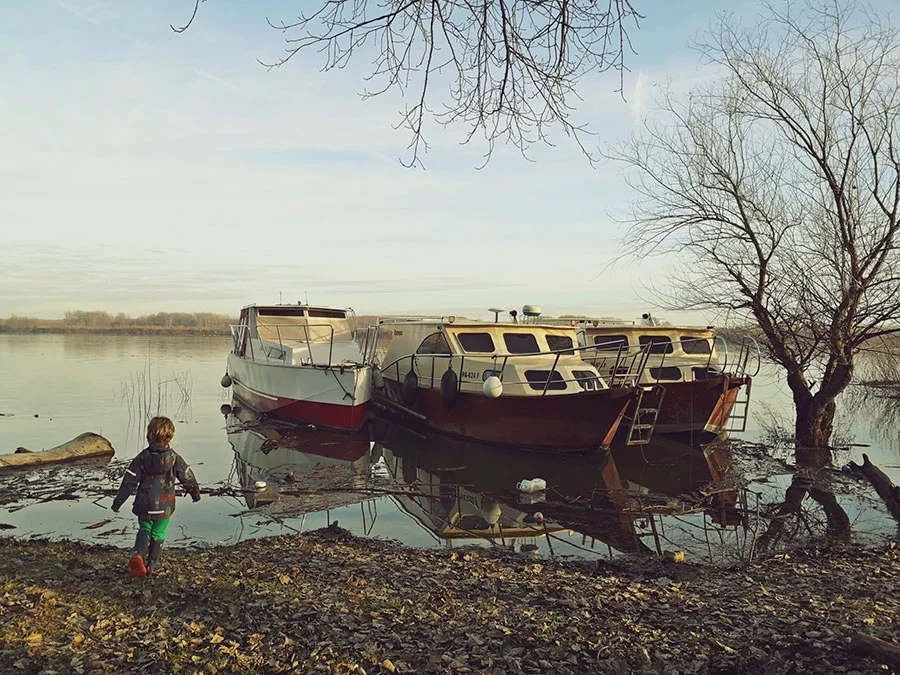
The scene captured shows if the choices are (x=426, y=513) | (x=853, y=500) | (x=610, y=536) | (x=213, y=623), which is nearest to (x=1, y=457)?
(x=426, y=513)

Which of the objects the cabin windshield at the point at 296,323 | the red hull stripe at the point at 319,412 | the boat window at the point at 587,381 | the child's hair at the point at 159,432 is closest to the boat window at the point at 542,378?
the boat window at the point at 587,381

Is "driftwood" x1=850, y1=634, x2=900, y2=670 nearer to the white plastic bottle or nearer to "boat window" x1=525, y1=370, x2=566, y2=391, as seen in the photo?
the white plastic bottle

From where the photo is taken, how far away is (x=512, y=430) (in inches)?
629

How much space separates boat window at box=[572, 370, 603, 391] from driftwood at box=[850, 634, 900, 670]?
11.6 meters

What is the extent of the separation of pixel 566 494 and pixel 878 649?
8147 millimetres

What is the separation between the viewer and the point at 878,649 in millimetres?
4426

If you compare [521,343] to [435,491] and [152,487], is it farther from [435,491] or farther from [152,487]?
[152,487]

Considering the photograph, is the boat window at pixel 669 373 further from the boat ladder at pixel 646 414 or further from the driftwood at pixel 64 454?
the driftwood at pixel 64 454

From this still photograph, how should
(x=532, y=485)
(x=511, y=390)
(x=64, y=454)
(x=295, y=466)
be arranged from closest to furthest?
(x=532, y=485) < (x=64, y=454) < (x=295, y=466) < (x=511, y=390)

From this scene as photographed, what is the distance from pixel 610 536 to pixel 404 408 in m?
10.5

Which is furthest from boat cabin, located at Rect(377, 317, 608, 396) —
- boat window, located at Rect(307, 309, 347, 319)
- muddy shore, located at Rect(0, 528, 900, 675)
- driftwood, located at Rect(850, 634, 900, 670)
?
driftwood, located at Rect(850, 634, 900, 670)

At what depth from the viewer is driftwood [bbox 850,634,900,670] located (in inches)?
170

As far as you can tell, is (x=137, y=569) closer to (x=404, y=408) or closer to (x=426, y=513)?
(x=426, y=513)

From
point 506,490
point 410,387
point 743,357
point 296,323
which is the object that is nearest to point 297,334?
point 296,323
